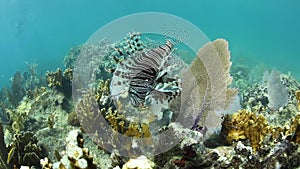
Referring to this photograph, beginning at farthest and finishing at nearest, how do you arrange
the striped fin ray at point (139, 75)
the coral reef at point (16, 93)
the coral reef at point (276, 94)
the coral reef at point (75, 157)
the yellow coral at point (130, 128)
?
the coral reef at point (16, 93) → the coral reef at point (276, 94) → the yellow coral at point (130, 128) → the striped fin ray at point (139, 75) → the coral reef at point (75, 157)

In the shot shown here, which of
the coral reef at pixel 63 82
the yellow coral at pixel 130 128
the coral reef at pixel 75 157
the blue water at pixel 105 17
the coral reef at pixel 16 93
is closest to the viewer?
the coral reef at pixel 75 157

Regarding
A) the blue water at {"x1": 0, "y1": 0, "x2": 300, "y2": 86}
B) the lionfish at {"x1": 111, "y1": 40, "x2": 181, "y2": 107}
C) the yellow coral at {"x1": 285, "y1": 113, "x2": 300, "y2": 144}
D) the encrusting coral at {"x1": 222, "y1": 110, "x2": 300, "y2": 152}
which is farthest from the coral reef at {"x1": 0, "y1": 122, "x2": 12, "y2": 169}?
the blue water at {"x1": 0, "y1": 0, "x2": 300, "y2": 86}

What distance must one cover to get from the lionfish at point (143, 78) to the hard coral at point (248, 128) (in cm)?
117

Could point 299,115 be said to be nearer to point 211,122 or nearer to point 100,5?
point 211,122

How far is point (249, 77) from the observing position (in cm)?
1916

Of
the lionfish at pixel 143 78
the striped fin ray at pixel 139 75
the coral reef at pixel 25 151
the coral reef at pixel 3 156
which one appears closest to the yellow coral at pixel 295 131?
the lionfish at pixel 143 78

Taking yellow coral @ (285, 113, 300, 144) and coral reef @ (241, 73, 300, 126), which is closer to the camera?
yellow coral @ (285, 113, 300, 144)

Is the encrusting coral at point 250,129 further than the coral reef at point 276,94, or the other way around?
the coral reef at point 276,94

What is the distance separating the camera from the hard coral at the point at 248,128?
159 inches

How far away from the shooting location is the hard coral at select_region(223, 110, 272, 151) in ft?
13.2

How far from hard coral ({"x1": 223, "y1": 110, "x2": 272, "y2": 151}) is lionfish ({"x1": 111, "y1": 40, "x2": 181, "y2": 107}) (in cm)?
117

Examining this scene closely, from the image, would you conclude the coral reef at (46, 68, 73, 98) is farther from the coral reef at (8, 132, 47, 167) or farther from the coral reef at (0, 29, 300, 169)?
the coral reef at (8, 132, 47, 167)

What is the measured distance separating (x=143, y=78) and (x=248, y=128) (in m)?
1.62

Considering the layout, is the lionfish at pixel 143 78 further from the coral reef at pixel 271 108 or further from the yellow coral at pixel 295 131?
the coral reef at pixel 271 108
